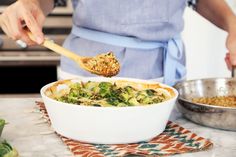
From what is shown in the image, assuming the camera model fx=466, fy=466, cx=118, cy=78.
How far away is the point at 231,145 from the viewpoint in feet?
3.14

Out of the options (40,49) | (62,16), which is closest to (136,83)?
(40,49)

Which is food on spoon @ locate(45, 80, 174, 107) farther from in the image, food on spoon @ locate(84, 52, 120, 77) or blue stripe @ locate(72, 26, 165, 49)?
blue stripe @ locate(72, 26, 165, 49)

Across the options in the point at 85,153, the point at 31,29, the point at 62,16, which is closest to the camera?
the point at 85,153

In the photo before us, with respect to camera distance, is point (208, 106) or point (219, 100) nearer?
point (208, 106)

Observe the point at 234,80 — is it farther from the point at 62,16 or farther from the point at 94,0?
the point at 62,16

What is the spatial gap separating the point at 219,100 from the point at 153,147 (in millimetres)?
298

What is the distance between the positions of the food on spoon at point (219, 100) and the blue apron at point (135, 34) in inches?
7.6

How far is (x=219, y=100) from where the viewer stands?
1.15 m

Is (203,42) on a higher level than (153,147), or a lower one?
higher

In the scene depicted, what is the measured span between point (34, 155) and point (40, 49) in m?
1.66

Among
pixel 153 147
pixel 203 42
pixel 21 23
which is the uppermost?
pixel 21 23

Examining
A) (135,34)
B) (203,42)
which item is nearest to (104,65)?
(135,34)

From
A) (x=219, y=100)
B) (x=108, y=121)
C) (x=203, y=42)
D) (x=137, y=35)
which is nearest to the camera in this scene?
(x=108, y=121)

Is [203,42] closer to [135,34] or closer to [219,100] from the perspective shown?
[135,34]
